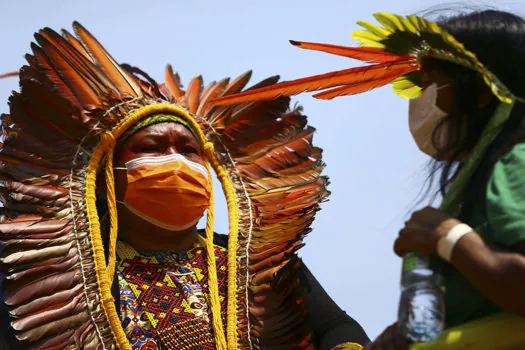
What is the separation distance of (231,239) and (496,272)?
8.40ft

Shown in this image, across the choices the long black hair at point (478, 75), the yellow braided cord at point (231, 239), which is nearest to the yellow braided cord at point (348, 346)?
the yellow braided cord at point (231, 239)

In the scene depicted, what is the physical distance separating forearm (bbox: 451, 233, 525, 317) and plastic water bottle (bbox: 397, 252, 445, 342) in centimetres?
10

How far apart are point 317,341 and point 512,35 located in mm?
2398

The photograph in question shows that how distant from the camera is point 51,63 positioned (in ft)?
14.9

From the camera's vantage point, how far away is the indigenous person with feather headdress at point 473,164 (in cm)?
220

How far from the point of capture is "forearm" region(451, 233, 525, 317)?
7.06 ft

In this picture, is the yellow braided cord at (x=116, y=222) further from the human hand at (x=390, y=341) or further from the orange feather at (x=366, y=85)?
the human hand at (x=390, y=341)

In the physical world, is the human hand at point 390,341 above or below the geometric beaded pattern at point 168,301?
above

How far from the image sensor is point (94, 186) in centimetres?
446

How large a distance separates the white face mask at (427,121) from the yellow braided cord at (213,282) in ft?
5.77

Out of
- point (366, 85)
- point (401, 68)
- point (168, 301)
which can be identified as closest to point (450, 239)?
point (401, 68)

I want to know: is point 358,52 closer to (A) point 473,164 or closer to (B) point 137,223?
(A) point 473,164

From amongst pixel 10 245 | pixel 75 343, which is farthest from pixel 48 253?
pixel 75 343

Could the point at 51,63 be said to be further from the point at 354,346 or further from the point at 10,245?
the point at 354,346
